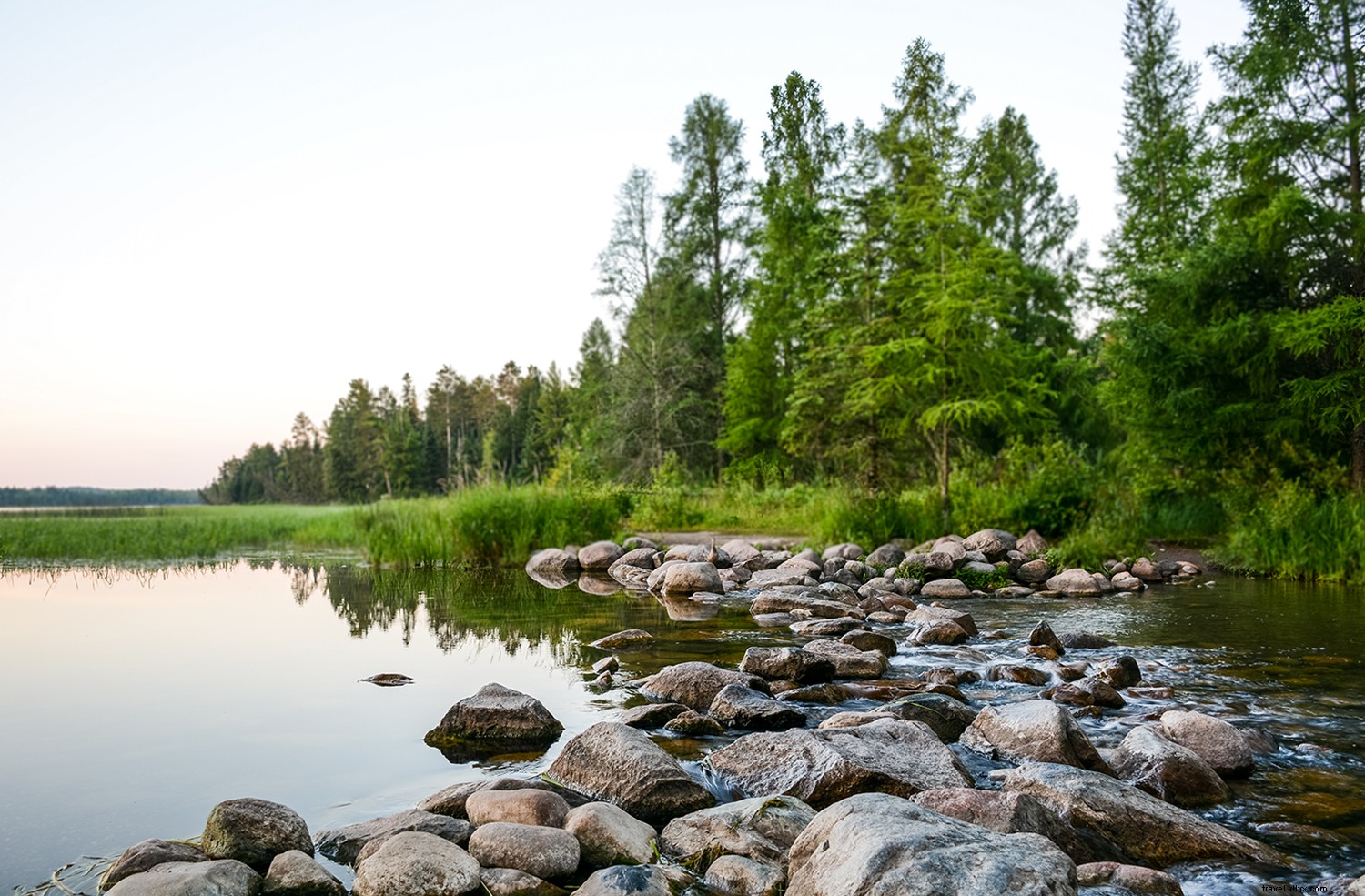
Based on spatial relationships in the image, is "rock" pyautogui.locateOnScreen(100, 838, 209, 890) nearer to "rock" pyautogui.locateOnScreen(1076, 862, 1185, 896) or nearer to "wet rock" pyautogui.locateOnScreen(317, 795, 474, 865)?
"wet rock" pyautogui.locateOnScreen(317, 795, 474, 865)

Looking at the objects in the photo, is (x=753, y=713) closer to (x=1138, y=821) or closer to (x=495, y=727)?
(x=495, y=727)

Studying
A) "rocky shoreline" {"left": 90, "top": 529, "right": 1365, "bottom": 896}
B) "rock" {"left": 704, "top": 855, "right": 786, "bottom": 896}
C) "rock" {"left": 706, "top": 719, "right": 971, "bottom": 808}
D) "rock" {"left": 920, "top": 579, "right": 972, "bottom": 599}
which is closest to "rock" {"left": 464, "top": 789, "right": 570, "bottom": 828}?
"rocky shoreline" {"left": 90, "top": 529, "right": 1365, "bottom": 896}

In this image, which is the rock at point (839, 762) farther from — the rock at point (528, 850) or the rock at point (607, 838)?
the rock at point (528, 850)

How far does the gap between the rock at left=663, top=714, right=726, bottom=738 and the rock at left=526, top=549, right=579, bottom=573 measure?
9.24 metres

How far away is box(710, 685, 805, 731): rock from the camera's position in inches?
191

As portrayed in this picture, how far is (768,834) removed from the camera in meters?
3.25

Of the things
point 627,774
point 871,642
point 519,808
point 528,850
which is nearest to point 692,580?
point 871,642

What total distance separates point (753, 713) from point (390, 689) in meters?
2.74

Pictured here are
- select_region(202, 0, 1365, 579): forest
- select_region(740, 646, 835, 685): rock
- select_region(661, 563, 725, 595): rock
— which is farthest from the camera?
select_region(202, 0, 1365, 579): forest

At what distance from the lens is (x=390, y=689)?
241 inches

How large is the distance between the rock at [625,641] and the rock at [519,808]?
12.5 ft

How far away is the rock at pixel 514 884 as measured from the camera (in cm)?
295

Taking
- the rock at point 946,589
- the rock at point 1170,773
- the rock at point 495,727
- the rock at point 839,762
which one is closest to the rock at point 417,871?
the rock at point 839,762

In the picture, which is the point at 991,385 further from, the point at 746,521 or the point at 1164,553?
the point at 746,521
